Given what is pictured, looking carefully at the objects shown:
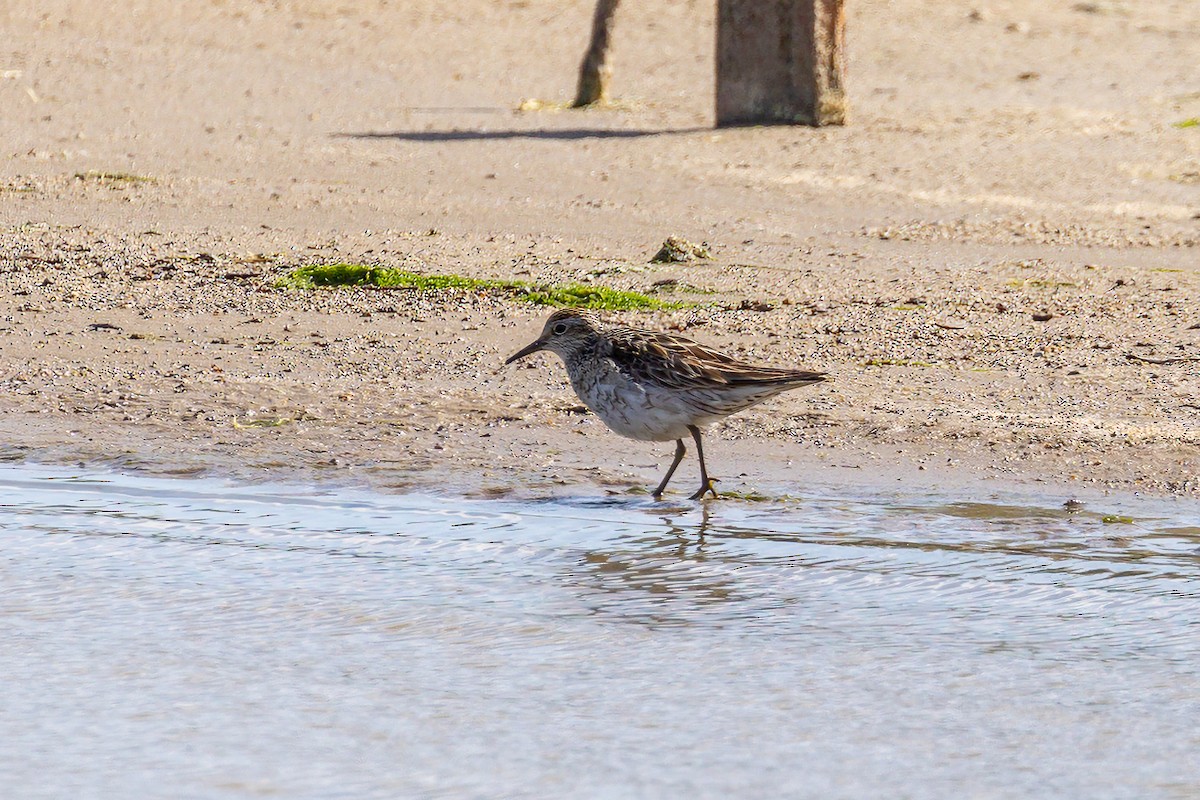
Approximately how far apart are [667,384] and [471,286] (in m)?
3.41

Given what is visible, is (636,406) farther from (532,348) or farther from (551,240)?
(551,240)

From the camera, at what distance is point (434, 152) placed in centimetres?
1424

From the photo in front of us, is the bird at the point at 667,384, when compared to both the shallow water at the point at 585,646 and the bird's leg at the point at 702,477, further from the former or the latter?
the shallow water at the point at 585,646

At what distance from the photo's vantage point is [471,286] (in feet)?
34.6

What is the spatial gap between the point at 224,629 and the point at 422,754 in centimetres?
134

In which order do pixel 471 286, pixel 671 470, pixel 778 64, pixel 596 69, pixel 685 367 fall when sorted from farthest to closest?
1. pixel 596 69
2. pixel 778 64
3. pixel 471 286
4. pixel 671 470
5. pixel 685 367

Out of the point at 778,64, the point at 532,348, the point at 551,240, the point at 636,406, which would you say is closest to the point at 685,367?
the point at 636,406

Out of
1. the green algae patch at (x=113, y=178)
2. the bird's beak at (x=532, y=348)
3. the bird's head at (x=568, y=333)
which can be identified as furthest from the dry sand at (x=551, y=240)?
the bird's head at (x=568, y=333)

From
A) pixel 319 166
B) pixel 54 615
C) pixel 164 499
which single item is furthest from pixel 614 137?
pixel 54 615

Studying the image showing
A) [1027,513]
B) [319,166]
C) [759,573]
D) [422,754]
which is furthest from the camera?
[319,166]

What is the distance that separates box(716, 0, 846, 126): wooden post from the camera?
14922 mm

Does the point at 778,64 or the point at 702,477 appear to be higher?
the point at 778,64

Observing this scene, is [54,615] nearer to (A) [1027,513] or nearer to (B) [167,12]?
(A) [1027,513]

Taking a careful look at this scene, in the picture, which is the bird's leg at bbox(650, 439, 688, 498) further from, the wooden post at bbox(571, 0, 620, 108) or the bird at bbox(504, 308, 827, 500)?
the wooden post at bbox(571, 0, 620, 108)
